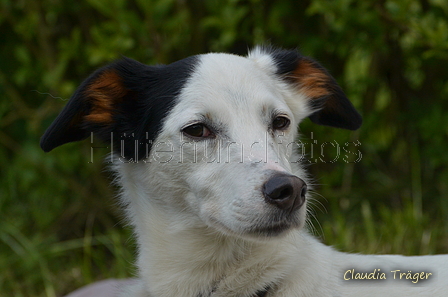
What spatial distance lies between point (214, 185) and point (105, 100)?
0.76 metres

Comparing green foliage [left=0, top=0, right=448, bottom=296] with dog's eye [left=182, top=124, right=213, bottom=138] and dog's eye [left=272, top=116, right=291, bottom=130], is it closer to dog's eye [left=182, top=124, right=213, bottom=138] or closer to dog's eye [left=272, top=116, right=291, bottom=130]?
dog's eye [left=272, top=116, right=291, bottom=130]

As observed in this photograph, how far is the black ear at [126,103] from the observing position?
256cm

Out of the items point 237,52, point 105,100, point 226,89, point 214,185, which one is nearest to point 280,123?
point 226,89

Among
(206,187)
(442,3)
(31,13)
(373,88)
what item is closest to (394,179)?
(373,88)

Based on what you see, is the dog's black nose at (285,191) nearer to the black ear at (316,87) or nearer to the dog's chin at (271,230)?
the dog's chin at (271,230)

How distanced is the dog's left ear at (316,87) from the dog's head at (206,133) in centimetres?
2

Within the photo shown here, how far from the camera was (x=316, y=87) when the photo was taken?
2.96m

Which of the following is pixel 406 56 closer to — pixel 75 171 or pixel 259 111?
pixel 259 111

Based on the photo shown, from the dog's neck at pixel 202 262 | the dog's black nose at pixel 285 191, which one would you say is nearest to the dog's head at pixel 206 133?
the dog's black nose at pixel 285 191

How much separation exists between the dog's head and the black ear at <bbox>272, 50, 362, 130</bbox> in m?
0.02

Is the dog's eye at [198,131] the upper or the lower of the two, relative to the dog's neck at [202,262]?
upper

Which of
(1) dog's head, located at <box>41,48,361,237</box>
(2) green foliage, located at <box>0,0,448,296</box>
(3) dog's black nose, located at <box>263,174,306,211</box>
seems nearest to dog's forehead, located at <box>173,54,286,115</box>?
(1) dog's head, located at <box>41,48,361,237</box>

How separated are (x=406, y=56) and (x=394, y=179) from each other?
1.16 meters

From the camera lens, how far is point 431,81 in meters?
4.88
